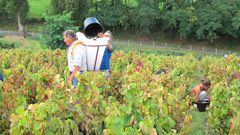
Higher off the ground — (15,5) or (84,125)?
(15,5)

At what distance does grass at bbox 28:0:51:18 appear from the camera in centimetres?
4998

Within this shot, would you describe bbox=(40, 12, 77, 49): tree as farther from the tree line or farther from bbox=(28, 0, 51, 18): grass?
bbox=(28, 0, 51, 18): grass

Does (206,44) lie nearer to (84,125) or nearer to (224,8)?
(224,8)

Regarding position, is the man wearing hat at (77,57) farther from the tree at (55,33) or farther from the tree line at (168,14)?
the tree line at (168,14)

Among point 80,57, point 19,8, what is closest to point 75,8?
point 19,8

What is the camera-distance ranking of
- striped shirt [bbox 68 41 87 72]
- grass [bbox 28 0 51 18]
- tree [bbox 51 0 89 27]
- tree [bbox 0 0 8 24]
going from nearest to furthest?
1. striped shirt [bbox 68 41 87 72]
2. tree [bbox 51 0 89 27]
3. tree [bbox 0 0 8 24]
4. grass [bbox 28 0 51 18]

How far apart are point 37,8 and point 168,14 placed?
27816 mm

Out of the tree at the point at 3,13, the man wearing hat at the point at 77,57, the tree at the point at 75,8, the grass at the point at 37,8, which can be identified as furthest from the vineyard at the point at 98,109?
the grass at the point at 37,8

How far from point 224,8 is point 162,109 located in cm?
3675

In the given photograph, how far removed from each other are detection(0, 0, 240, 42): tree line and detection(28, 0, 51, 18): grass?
22.3ft

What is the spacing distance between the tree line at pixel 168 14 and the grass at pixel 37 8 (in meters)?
6.81

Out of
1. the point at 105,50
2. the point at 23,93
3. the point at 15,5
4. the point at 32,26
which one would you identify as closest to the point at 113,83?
the point at 105,50

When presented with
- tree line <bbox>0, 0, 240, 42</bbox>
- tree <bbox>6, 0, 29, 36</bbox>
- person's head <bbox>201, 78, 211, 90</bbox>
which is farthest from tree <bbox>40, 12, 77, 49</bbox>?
person's head <bbox>201, 78, 211, 90</bbox>

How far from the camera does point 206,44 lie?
40.7 m
